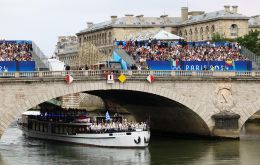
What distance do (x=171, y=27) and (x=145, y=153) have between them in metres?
105

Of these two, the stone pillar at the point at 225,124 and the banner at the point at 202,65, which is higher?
the banner at the point at 202,65

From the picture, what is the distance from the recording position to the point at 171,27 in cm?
18412

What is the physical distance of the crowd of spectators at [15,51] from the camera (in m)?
88.4

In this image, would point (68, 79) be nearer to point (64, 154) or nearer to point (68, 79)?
point (68, 79)

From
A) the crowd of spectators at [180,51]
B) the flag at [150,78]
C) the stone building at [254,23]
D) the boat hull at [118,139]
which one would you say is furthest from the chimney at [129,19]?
the flag at [150,78]

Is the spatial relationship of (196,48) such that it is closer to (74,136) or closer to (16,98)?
(74,136)

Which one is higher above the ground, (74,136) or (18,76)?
(18,76)

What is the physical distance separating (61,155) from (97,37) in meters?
113

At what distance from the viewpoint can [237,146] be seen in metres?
84.1

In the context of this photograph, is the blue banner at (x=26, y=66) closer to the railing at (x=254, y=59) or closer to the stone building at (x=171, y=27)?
the railing at (x=254, y=59)

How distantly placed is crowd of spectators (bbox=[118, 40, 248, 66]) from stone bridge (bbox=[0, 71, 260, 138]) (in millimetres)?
4301

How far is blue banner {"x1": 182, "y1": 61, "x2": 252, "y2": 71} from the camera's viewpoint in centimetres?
9331

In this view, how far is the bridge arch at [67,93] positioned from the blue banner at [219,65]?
646cm

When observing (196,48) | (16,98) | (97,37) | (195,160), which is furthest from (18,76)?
(97,37)
